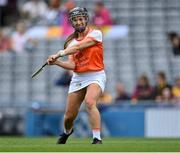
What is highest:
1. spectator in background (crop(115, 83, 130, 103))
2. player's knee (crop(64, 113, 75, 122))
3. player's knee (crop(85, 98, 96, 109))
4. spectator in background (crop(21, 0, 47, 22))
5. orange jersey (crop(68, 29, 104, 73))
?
spectator in background (crop(21, 0, 47, 22))

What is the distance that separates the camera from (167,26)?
29.5m

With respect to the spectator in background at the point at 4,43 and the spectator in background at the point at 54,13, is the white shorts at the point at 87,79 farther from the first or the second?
the spectator in background at the point at 4,43

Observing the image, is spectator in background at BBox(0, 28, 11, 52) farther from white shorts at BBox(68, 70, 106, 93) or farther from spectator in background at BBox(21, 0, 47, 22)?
white shorts at BBox(68, 70, 106, 93)

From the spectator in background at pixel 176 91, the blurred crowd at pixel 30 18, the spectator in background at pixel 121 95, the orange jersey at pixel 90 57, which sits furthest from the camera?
the blurred crowd at pixel 30 18

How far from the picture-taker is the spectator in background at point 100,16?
1109 inches

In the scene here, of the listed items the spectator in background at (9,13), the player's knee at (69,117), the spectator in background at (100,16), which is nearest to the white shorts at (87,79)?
the player's knee at (69,117)

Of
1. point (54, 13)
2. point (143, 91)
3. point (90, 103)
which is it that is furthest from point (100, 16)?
point (90, 103)

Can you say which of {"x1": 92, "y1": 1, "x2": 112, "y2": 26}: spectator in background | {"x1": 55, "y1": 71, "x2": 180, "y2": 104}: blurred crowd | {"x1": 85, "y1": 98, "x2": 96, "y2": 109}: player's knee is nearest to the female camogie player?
{"x1": 85, "y1": 98, "x2": 96, "y2": 109}: player's knee

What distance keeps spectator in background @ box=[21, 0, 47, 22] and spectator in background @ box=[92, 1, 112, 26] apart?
2768 millimetres

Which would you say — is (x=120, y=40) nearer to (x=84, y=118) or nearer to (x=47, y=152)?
(x=84, y=118)

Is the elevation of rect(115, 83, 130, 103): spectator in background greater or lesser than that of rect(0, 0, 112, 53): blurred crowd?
lesser

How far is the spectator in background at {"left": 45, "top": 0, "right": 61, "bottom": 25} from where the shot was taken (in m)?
29.8

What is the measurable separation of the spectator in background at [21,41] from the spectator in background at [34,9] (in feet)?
3.56

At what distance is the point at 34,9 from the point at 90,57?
623 inches
